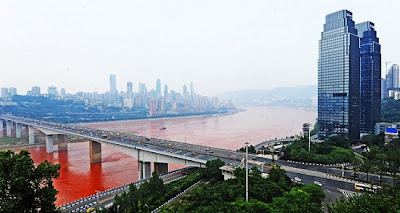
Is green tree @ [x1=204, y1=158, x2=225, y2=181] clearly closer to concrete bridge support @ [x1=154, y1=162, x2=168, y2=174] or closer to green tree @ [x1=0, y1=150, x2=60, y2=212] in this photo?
concrete bridge support @ [x1=154, y1=162, x2=168, y2=174]

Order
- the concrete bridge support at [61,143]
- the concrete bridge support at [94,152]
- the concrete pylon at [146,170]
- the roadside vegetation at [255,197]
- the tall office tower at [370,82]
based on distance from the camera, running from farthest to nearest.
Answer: the tall office tower at [370,82]
the concrete bridge support at [61,143]
the concrete bridge support at [94,152]
the concrete pylon at [146,170]
the roadside vegetation at [255,197]

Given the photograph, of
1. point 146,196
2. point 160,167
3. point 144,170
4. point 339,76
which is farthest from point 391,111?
point 146,196

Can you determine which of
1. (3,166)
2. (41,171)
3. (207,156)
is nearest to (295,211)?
(41,171)

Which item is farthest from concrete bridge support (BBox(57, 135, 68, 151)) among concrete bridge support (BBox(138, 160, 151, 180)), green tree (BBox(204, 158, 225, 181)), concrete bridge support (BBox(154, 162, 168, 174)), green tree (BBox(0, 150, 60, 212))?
green tree (BBox(0, 150, 60, 212))

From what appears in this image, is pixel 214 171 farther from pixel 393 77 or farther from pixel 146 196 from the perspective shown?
pixel 393 77

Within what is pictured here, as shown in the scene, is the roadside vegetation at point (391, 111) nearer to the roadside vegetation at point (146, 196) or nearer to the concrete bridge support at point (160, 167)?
the concrete bridge support at point (160, 167)

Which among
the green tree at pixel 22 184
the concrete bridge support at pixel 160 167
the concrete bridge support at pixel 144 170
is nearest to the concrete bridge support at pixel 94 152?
the concrete bridge support at pixel 144 170
